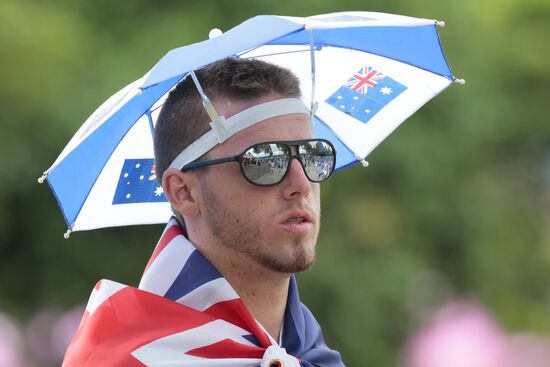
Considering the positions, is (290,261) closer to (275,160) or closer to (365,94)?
(275,160)

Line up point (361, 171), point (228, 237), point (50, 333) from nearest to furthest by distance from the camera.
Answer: point (228, 237)
point (50, 333)
point (361, 171)

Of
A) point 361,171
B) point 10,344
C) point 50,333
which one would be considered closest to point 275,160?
A: point 361,171

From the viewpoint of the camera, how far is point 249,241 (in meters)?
3.62

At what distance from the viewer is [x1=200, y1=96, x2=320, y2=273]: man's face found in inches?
141

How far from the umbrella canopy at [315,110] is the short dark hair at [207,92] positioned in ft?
0.27

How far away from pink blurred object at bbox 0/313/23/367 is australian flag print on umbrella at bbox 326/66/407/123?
5.25 m

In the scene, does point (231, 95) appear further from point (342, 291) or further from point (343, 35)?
point (342, 291)

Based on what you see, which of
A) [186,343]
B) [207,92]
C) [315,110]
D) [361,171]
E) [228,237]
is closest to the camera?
[186,343]

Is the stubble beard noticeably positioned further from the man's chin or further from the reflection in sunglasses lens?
the reflection in sunglasses lens

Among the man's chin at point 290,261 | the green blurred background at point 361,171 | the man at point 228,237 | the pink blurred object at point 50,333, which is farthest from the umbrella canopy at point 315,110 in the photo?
the pink blurred object at point 50,333

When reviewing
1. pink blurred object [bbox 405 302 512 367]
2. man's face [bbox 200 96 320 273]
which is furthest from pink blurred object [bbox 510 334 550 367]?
man's face [bbox 200 96 320 273]

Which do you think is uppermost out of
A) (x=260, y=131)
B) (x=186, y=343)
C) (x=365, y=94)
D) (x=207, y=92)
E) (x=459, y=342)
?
(x=365, y=94)

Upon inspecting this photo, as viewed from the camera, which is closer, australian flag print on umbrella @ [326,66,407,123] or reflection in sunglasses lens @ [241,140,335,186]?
reflection in sunglasses lens @ [241,140,335,186]

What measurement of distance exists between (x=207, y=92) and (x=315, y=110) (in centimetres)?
46
